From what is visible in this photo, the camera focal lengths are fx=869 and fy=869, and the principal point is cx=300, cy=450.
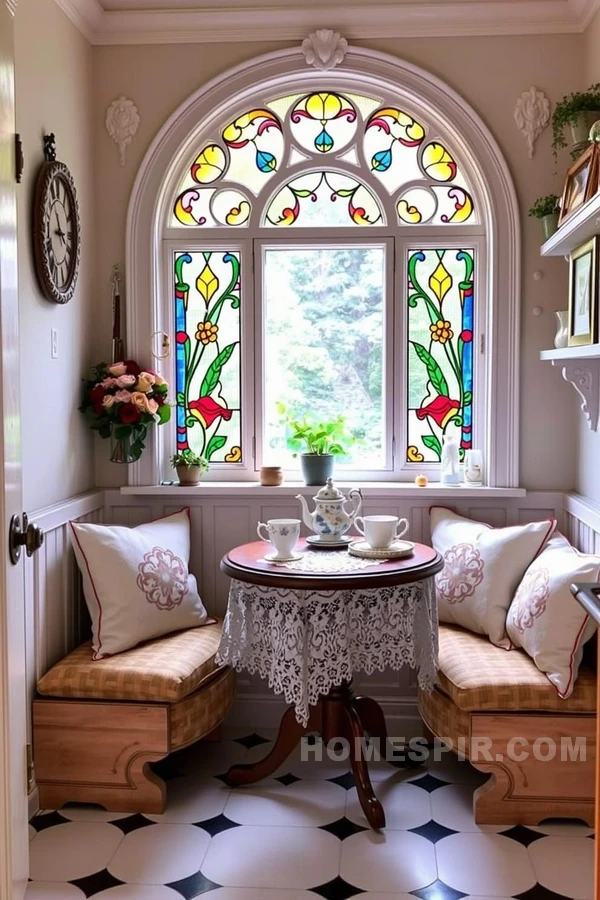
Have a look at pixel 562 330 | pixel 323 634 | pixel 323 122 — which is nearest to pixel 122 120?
pixel 323 122

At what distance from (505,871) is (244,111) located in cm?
289

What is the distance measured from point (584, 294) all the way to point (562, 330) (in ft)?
1.84

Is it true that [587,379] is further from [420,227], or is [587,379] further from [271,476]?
[271,476]

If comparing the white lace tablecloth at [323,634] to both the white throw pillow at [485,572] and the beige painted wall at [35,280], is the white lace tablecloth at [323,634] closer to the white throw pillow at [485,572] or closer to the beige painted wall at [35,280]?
the white throw pillow at [485,572]

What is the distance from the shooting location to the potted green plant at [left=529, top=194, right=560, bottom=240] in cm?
319

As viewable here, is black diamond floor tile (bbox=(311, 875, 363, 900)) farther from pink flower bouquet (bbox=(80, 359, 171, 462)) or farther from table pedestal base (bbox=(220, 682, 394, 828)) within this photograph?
pink flower bouquet (bbox=(80, 359, 171, 462))

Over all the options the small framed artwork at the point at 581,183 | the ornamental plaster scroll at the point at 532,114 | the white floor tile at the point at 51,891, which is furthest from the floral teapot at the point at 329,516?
the ornamental plaster scroll at the point at 532,114

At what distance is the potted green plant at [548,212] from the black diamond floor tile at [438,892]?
223 centimetres

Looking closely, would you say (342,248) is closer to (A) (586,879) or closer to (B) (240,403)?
(B) (240,403)

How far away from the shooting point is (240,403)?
142 inches

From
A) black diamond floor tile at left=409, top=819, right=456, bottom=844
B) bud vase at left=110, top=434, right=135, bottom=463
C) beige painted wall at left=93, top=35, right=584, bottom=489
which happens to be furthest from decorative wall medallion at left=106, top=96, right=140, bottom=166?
black diamond floor tile at left=409, top=819, right=456, bottom=844

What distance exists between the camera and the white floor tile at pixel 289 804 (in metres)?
2.75

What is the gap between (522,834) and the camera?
265cm

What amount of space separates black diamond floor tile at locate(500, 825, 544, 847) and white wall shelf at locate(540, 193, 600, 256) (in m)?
1.81
